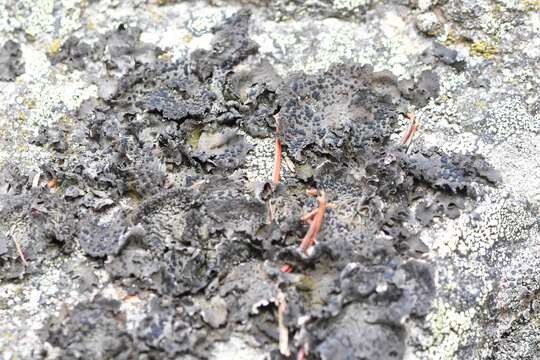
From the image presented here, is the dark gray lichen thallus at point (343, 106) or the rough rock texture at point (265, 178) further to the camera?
the dark gray lichen thallus at point (343, 106)

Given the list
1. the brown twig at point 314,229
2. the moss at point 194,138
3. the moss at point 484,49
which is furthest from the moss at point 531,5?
the moss at point 194,138

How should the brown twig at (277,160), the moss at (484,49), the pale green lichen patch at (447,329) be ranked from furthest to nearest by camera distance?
the moss at (484,49)
the brown twig at (277,160)
the pale green lichen patch at (447,329)

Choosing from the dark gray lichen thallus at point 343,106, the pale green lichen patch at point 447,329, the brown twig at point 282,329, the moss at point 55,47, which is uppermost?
the moss at point 55,47

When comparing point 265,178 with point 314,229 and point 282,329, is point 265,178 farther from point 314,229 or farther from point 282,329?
point 282,329

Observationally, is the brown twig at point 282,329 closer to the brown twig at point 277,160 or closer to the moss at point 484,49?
the brown twig at point 277,160

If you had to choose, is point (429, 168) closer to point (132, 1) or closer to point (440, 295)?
point (440, 295)

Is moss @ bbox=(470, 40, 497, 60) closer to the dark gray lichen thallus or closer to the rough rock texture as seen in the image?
the rough rock texture
